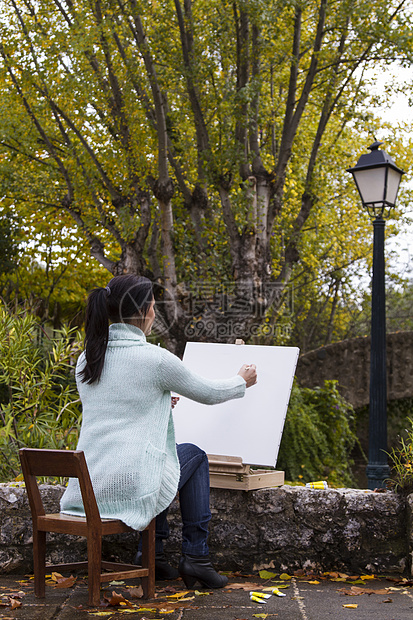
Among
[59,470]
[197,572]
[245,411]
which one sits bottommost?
[197,572]

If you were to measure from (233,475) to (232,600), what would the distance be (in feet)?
2.37

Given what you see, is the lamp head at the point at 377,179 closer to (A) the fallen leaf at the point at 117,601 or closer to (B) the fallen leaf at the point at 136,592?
(B) the fallen leaf at the point at 136,592

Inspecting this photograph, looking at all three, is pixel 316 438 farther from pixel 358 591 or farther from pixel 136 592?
pixel 136 592

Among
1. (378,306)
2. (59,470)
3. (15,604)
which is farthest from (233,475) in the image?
(378,306)

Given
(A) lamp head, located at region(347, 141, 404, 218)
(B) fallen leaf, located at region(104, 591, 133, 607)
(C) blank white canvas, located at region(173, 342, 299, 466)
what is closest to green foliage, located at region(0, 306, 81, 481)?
(C) blank white canvas, located at region(173, 342, 299, 466)

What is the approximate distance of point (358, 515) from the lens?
366 centimetres

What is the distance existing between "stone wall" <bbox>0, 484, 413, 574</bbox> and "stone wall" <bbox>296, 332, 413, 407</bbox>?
32.7ft

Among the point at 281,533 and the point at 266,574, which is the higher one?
the point at 281,533

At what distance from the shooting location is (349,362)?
13734mm

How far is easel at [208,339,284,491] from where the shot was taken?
3.66 metres

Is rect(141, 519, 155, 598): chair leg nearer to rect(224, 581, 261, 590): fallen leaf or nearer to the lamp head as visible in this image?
rect(224, 581, 261, 590): fallen leaf

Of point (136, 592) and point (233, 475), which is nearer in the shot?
point (136, 592)

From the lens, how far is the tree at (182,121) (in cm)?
803

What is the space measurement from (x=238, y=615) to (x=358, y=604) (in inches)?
23.1
